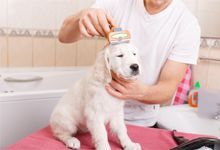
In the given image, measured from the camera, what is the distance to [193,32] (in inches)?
38.9

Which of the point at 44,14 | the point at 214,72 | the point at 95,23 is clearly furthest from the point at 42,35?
the point at 95,23

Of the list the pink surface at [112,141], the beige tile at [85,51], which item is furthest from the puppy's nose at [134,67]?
the beige tile at [85,51]

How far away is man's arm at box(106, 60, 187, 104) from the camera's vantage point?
2.57 feet

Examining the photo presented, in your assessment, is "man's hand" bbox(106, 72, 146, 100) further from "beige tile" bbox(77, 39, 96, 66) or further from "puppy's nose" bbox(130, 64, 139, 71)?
"beige tile" bbox(77, 39, 96, 66)

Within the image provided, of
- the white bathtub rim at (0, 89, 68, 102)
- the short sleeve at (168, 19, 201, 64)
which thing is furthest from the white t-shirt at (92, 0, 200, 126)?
the white bathtub rim at (0, 89, 68, 102)

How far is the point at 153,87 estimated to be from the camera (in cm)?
91

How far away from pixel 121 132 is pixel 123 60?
0.66ft

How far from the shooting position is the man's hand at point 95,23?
77cm

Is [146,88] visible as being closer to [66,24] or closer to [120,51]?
[120,51]

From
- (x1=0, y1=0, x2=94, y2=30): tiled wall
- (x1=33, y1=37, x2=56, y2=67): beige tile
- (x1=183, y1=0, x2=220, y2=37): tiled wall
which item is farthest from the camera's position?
(x1=33, y1=37, x2=56, y2=67): beige tile

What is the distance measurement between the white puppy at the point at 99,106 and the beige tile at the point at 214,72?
0.89m

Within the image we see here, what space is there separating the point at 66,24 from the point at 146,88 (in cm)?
35

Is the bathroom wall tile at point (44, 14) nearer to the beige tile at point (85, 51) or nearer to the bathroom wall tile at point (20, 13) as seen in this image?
the bathroom wall tile at point (20, 13)

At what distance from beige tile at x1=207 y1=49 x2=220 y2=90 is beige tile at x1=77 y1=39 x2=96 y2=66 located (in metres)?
0.81
